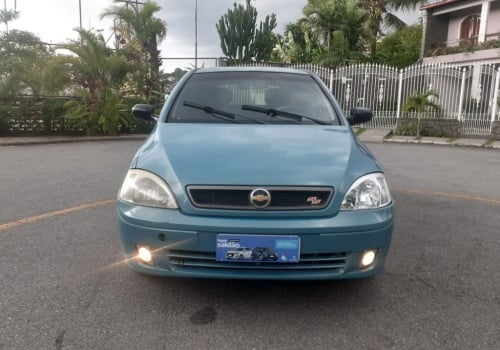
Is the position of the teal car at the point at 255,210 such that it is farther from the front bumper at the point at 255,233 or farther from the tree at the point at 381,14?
the tree at the point at 381,14

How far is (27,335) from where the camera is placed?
2217mm

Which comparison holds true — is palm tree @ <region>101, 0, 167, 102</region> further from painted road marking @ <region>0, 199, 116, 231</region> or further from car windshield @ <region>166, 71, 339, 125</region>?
car windshield @ <region>166, 71, 339, 125</region>

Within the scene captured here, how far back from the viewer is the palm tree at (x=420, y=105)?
12.8m

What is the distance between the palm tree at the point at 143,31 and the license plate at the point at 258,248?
493 inches

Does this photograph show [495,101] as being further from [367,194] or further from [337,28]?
[367,194]

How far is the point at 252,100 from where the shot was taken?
11.6 ft

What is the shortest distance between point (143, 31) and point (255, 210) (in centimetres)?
1387

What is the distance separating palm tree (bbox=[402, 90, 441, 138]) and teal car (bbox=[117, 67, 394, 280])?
11275 millimetres

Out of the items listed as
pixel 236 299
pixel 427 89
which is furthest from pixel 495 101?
pixel 236 299

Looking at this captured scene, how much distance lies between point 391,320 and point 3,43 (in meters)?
12.8

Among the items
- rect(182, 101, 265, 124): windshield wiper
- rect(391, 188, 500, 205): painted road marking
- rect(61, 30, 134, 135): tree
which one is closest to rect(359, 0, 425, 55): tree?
rect(61, 30, 134, 135): tree

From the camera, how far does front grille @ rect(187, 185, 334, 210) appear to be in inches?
90.9

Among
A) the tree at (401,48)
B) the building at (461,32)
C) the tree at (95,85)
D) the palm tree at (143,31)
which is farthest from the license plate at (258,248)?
the tree at (401,48)

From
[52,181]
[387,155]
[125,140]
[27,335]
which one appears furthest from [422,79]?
[27,335]
